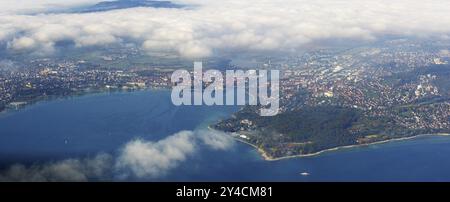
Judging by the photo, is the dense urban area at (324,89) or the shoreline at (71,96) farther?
the shoreline at (71,96)

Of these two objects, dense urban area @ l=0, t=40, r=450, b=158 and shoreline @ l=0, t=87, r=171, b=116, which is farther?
shoreline @ l=0, t=87, r=171, b=116

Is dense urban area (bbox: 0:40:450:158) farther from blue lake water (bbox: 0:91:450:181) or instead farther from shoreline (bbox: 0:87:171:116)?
blue lake water (bbox: 0:91:450:181)

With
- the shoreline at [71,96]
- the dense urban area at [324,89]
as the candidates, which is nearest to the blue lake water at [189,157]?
the shoreline at [71,96]

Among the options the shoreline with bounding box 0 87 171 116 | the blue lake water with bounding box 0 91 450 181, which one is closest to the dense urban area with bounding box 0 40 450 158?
the shoreline with bounding box 0 87 171 116

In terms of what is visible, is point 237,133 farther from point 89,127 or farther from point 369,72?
point 369,72

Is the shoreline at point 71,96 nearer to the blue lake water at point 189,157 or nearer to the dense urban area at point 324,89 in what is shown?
the dense urban area at point 324,89

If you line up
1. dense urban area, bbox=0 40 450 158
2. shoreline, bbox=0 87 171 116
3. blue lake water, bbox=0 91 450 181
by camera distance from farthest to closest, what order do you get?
shoreline, bbox=0 87 171 116, dense urban area, bbox=0 40 450 158, blue lake water, bbox=0 91 450 181

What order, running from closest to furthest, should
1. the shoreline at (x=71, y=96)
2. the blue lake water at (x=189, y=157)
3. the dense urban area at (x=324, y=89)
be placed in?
the blue lake water at (x=189, y=157)
the dense urban area at (x=324, y=89)
the shoreline at (x=71, y=96)

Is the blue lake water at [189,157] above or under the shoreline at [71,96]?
under

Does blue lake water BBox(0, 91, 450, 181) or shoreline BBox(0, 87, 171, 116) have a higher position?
shoreline BBox(0, 87, 171, 116)
